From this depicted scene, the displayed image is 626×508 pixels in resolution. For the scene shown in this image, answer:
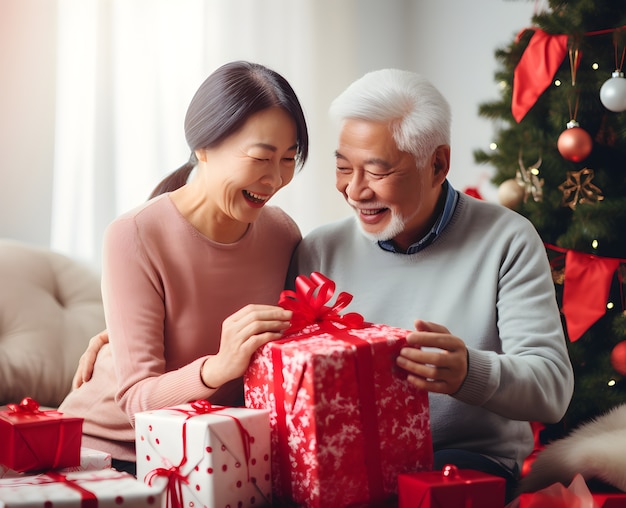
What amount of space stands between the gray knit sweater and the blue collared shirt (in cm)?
1

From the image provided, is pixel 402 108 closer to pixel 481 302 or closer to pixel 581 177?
pixel 481 302

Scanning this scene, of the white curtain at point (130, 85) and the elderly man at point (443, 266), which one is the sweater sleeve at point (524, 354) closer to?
the elderly man at point (443, 266)

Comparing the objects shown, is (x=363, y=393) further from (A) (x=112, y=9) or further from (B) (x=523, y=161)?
(A) (x=112, y=9)

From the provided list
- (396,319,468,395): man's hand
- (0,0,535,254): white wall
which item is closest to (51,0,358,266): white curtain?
(0,0,535,254): white wall

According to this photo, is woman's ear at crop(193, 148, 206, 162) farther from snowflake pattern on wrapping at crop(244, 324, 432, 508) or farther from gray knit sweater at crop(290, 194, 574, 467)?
snowflake pattern on wrapping at crop(244, 324, 432, 508)

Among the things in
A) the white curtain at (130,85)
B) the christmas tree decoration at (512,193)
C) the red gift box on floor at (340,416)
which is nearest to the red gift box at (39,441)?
the red gift box on floor at (340,416)

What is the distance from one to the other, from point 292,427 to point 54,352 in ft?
3.23

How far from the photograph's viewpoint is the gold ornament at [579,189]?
2.25 metres

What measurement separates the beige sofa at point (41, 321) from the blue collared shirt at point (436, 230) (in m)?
0.87

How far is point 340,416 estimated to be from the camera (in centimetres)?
115

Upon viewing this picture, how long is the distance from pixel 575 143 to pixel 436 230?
798 mm

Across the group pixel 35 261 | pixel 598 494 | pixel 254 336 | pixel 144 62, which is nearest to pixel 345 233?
pixel 254 336

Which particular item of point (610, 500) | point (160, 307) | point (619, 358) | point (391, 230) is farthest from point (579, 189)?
point (160, 307)

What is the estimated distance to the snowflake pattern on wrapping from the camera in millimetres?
1132
